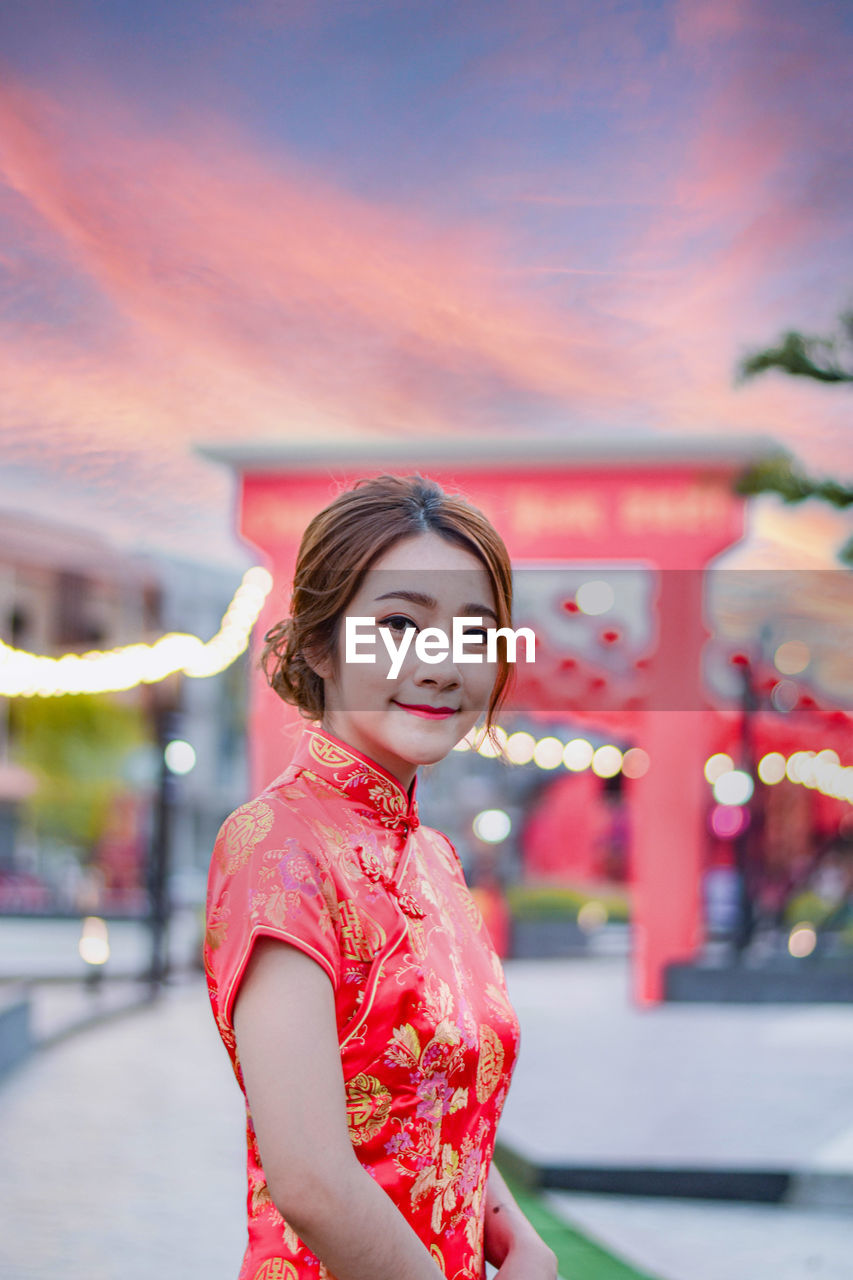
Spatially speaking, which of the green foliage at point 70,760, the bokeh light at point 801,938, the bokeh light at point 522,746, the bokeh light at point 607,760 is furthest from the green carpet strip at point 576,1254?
the green foliage at point 70,760

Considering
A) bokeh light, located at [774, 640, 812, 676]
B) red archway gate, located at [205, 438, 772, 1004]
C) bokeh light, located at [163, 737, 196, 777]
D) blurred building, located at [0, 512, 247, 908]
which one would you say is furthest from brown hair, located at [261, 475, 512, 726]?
blurred building, located at [0, 512, 247, 908]

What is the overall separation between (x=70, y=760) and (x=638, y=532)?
17.7m

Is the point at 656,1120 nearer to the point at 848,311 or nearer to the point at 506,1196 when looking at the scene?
the point at 848,311

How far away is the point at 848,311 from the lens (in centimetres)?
373

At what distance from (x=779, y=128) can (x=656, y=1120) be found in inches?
133

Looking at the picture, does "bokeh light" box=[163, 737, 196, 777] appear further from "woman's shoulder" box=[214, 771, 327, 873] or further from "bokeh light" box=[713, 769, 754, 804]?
"woman's shoulder" box=[214, 771, 327, 873]

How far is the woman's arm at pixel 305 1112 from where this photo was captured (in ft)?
2.83

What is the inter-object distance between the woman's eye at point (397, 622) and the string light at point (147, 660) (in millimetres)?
5003

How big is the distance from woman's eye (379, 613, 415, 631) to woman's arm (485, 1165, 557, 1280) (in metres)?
0.49

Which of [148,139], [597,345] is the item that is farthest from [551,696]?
[148,139]

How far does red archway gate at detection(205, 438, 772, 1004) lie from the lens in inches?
200

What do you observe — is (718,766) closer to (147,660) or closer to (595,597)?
(595,597)

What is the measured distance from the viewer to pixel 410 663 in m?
1.04

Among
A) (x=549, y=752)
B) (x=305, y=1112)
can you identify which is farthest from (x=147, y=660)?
(x=305, y=1112)
